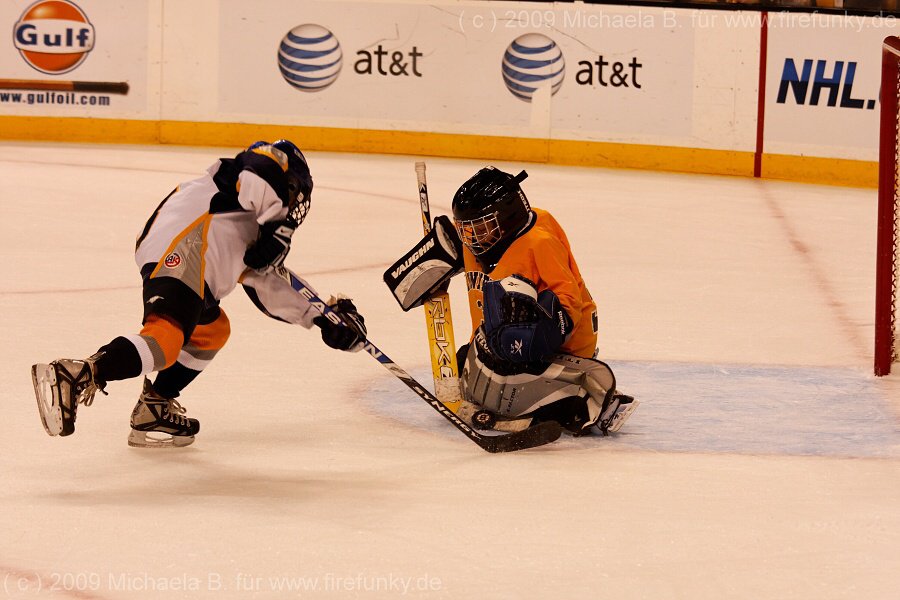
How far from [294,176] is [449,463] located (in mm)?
812

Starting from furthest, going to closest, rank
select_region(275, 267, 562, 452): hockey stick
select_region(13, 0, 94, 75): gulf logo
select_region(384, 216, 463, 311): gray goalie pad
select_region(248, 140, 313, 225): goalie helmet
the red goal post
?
select_region(13, 0, 94, 75): gulf logo, the red goal post, select_region(384, 216, 463, 311): gray goalie pad, select_region(275, 267, 562, 452): hockey stick, select_region(248, 140, 313, 225): goalie helmet

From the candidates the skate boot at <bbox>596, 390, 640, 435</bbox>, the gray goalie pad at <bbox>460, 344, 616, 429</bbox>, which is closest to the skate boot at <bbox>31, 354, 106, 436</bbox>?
the gray goalie pad at <bbox>460, 344, 616, 429</bbox>

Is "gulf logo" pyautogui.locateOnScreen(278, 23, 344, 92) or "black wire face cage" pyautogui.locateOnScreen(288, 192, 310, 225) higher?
"gulf logo" pyautogui.locateOnScreen(278, 23, 344, 92)

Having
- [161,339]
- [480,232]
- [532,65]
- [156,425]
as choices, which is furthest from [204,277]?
[532,65]

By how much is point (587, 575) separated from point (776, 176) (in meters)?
7.03

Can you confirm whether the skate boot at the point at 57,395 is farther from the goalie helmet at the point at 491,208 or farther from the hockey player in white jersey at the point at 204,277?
the goalie helmet at the point at 491,208

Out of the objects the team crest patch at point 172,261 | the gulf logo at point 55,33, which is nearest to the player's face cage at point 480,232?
the team crest patch at point 172,261

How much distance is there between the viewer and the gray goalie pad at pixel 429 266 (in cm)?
388

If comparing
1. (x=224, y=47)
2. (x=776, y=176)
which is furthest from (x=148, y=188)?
(x=776, y=176)

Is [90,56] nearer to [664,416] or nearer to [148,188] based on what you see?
[148,188]

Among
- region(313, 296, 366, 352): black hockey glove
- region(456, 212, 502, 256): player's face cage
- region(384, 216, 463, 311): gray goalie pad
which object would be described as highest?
region(456, 212, 502, 256): player's face cage

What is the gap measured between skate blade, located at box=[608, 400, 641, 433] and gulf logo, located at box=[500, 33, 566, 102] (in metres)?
6.05

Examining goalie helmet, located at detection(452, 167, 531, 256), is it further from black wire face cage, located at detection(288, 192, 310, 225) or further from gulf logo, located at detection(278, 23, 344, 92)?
gulf logo, located at detection(278, 23, 344, 92)

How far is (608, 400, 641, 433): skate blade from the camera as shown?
372cm
